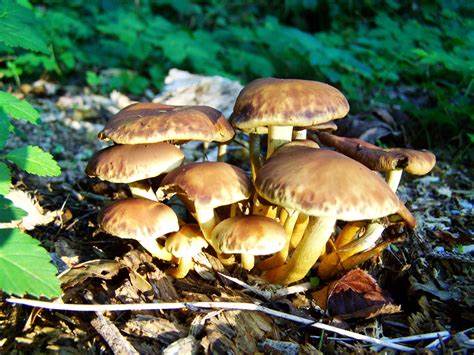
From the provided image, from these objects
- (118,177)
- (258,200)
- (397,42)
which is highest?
(397,42)

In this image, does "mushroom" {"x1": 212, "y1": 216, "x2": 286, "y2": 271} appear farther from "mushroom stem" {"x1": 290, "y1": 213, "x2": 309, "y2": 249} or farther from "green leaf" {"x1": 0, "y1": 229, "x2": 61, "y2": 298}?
"green leaf" {"x1": 0, "y1": 229, "x2": 61, "y2": 298}

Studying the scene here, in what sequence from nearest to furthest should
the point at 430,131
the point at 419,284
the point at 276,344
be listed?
1. the point at 276,344
2. the point at 419,284
3. the point at 430,131

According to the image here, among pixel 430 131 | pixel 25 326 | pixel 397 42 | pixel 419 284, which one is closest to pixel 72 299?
pixel 25 326

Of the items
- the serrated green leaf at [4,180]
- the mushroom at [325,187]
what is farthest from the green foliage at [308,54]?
the serrated green leaf at [4,180]

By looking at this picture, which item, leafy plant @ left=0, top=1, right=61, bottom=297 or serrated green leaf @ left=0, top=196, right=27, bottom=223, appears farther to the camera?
serrated green leaf @ left=0, top=196, right=27, bottom=223

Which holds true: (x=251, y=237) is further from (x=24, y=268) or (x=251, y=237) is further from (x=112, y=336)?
(x=24, y=268)

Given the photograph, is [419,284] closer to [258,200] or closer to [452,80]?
[258,200]

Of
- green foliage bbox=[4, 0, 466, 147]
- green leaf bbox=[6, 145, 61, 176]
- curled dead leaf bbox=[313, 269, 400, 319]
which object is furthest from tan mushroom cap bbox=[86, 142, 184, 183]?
green foliage bbox=[4, 0, 466, 147]
